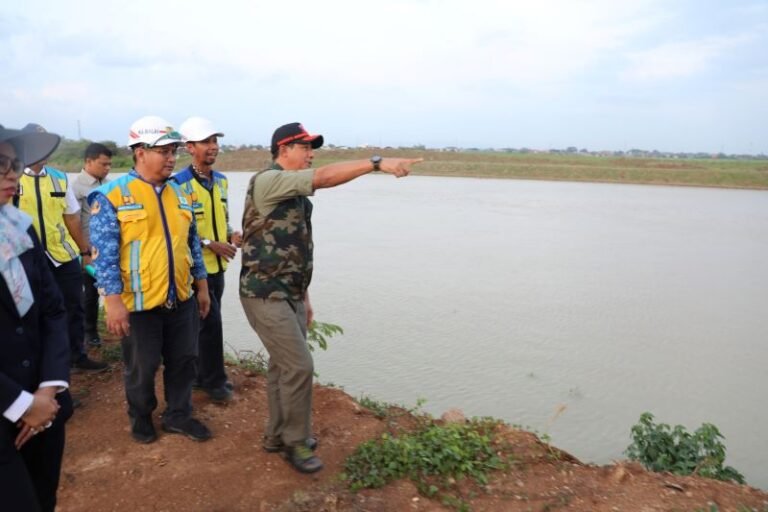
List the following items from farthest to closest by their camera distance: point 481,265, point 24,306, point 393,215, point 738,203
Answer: point 738,203 → point 393,215 → point 481,265 → point 24,306

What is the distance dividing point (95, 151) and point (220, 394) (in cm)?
236

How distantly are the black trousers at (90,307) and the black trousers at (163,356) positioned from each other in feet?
6.25

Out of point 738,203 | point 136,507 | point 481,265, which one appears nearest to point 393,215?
point 481,265

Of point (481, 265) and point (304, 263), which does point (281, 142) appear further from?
point (481, 265)

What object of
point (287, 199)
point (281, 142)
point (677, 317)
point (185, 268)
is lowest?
point (677, 317)

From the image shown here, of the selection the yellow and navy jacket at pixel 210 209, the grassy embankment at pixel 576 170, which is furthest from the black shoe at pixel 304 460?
the grassy embankment at pixel 576 170

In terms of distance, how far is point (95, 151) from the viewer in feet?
16.4

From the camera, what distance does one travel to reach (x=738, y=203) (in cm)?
2362

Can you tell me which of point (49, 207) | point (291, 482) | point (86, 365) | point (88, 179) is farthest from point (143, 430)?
point (88, 179)

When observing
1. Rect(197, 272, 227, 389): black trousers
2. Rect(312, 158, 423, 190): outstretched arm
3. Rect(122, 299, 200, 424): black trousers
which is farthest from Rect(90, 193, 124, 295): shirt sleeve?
Result: Rect(312, 158, 423, 190): outstretched arm

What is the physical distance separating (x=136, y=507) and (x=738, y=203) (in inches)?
1010

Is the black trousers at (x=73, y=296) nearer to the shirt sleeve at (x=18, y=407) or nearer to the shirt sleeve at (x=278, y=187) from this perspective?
the shirt sleeve at (x=278, y=187)

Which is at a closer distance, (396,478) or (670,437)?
(396,478)

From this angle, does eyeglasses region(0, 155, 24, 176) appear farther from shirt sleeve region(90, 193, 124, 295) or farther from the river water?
the river water
